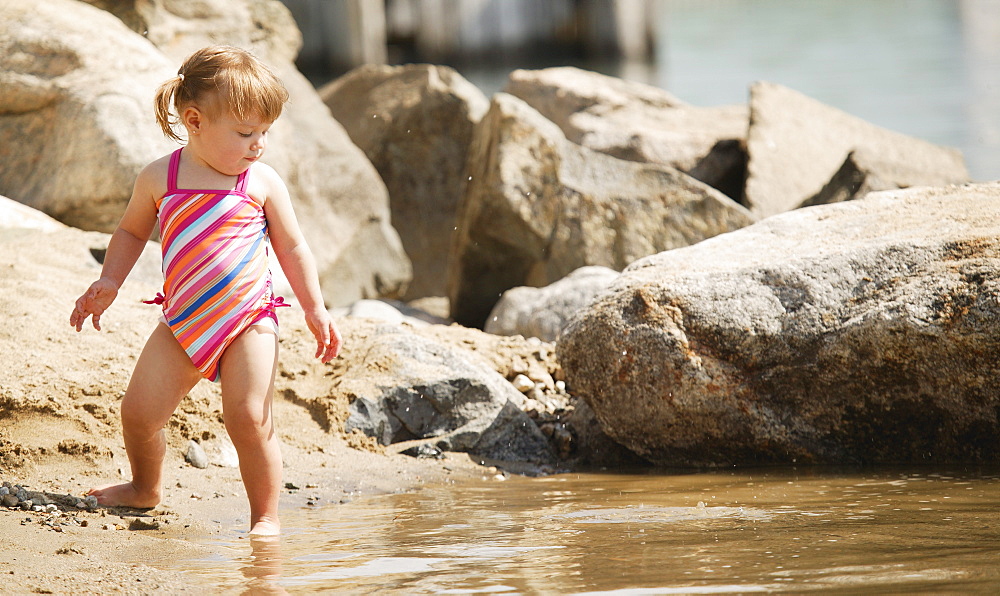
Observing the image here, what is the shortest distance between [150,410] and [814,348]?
2171 millimetres

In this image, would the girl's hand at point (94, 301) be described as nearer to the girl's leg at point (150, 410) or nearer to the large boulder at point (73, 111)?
the girl's leg at point (150, 410)

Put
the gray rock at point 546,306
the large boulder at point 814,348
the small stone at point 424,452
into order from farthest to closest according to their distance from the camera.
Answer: the gray rock at point 546,306, the small stone at point 424,452, the large boulder at point 814,348

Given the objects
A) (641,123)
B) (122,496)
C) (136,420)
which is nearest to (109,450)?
(122,496)

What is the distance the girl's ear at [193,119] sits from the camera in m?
2.88

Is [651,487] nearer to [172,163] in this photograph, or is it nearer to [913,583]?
[913,583]

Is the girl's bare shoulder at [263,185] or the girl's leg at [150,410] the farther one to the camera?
the girl's bare shoulder at [263,185]

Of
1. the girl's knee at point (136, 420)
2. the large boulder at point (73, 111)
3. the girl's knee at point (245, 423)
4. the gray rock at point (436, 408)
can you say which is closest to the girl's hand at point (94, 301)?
the girl's knee at point (136, 420)

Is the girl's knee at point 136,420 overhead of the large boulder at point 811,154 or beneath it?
beneath

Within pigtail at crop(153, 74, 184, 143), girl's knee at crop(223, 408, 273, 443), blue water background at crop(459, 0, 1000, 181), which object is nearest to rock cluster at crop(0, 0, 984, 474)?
girl's knee at crop(223, 408, 273, 443)

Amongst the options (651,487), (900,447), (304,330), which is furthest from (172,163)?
(900,447)

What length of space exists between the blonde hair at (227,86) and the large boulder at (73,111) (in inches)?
112

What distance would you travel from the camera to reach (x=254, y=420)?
9.19 feet

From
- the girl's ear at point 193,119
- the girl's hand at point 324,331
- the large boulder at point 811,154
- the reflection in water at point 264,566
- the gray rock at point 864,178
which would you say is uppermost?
the large boulder at point 811,154

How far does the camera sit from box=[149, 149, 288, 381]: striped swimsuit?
2855 millimetres
